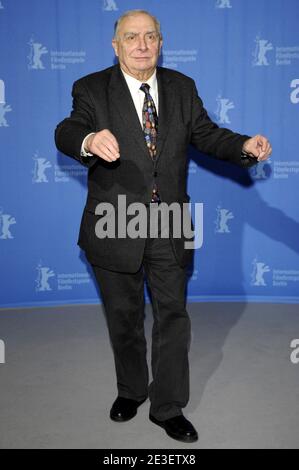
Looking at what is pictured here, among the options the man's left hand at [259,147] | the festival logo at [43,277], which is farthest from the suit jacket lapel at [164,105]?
the festival logo at [43,277]

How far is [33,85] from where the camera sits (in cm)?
443

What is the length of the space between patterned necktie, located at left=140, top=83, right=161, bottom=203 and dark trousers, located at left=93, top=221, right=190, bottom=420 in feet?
1.08

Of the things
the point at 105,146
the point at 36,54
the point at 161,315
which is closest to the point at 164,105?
the point at 105,146

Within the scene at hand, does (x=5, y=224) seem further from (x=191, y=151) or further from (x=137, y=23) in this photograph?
(x=137, y=23)

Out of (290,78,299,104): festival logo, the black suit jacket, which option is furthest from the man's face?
(290,78,299,104): festival logo

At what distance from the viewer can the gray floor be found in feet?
8.96

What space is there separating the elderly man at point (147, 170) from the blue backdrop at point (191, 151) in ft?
5.81

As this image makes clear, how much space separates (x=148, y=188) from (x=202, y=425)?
118 centimetres

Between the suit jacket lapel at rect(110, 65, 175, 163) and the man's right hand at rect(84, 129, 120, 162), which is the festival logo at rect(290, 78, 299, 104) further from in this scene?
the man's right hand at rect(84, 129, 120, 162)

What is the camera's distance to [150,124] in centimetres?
Answer: 264

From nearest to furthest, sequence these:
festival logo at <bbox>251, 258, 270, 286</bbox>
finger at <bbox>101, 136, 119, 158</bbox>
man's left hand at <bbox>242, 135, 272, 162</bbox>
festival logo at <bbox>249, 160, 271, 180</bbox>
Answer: finger at <bbox>101, 136, 119, 158</bbox>
man's left hand at <bbox>242, 135, 272, 162</bbox>
festival logo at <bbox>249, 160, 271, 180</bbox>
festival logo at <bbox>251, 258, 270, 286</bbox>

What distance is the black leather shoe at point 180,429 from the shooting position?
2674mm

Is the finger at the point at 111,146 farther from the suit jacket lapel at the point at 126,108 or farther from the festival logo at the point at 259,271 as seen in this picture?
the festival logo at the point at 259,271

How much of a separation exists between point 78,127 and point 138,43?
461 mm
